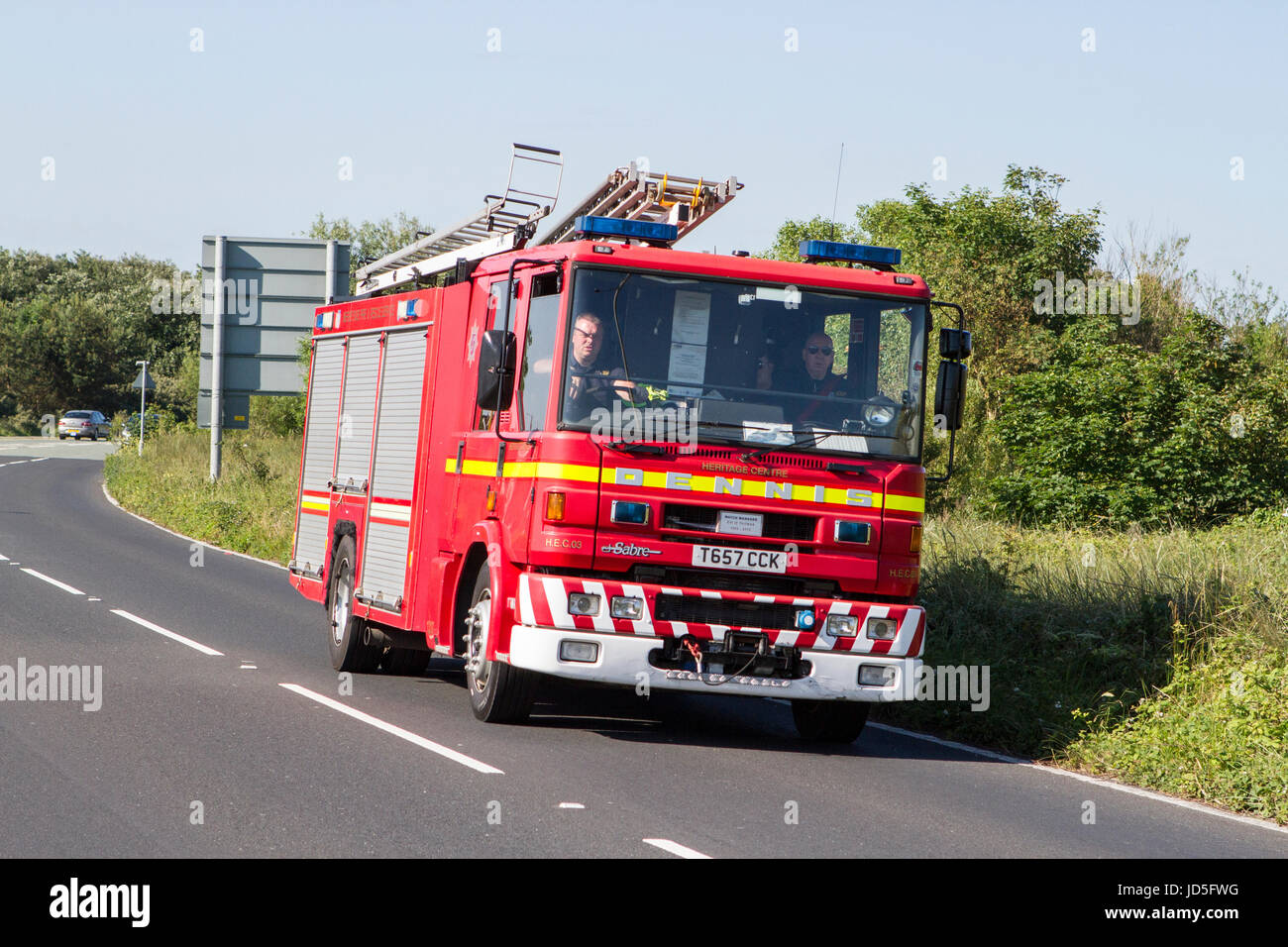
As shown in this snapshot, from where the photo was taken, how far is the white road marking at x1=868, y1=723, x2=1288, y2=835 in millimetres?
8359

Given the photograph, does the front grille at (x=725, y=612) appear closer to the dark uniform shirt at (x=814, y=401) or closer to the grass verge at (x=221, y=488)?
the dark uniform shirt at (x=814, y=401)

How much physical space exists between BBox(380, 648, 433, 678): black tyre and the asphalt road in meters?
0.17

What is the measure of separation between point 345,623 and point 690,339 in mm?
4684

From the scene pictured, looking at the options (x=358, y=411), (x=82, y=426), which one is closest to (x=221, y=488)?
(x=358, y=411)

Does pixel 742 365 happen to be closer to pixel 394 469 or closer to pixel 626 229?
pixel 626 229

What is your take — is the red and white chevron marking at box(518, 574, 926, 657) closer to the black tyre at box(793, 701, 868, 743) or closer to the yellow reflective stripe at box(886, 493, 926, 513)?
the yellow reflective stripe at box(886, 493, 926, 513)

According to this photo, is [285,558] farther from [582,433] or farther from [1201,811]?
[1201,811]

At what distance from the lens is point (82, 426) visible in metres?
78.2

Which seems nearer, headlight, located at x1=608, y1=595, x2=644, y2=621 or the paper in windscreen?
headlight, located at x1=608, y1=595, x2=644, y2=621

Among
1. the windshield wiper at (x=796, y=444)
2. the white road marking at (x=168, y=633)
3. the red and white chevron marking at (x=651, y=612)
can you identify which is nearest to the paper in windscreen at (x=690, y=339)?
the windshield wiper at (x=796, y=444)

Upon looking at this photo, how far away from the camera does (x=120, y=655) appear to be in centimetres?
1263

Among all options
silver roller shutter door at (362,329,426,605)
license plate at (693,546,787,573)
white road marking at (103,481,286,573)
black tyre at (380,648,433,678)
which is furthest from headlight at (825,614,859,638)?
white road marking at (103,481,286,573)

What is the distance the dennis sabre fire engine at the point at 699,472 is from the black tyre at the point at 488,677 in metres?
0.02
